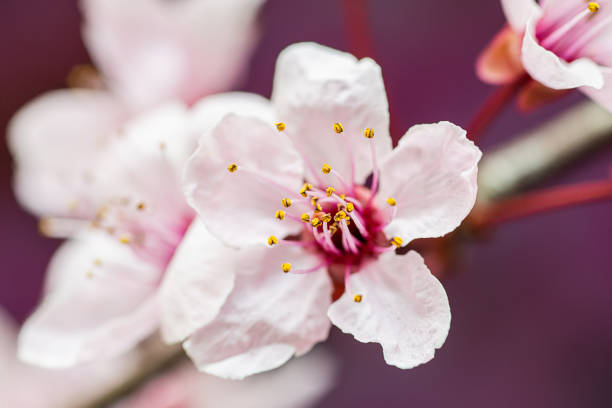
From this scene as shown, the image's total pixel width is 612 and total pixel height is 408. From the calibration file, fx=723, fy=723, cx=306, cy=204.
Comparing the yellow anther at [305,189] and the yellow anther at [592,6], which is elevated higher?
the yellow anther at [592,6]

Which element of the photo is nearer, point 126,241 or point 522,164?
point 126,241

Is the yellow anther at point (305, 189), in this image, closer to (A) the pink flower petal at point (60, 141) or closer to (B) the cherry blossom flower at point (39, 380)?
(A) the pink flower petal at point (60, 141)

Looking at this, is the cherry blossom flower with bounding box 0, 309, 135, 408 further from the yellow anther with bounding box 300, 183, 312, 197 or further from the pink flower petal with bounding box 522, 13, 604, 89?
the pink flower petal with bounding box 522, 13, 604, 89

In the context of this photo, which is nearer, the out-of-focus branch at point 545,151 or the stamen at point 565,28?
the stamen at point 565,28

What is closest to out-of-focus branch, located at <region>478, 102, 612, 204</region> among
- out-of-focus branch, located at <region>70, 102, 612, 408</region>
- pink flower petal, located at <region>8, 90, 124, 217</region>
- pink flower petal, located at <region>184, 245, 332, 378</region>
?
out-of-focus branch, located at <region>70, 102, 612, 408</region>

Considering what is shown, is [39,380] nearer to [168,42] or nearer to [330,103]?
[168,42]

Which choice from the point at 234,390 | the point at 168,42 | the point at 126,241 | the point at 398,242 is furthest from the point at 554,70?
the point at 234,390

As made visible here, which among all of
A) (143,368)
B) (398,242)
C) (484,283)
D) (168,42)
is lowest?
(484,283)

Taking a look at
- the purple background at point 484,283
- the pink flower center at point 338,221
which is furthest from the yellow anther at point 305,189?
the purple background at point 484,283
